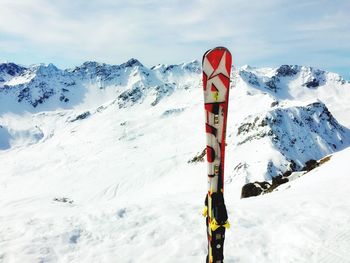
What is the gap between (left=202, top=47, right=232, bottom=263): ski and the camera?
762cm

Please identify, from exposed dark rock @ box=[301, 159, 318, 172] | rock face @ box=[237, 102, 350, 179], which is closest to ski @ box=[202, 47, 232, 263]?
exposed dark rock @ box=[301, 159, 318, 172]

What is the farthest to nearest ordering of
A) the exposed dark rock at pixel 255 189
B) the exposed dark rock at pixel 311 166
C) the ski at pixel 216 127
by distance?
the exposed dark rock at pixel 311 166
the exposed dark rock at pixel 255 189
the ski at pixel 216 127

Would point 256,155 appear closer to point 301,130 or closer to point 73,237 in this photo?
point 301,130

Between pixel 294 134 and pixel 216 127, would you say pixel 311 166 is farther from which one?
pixel 294 134

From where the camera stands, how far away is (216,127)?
785cm

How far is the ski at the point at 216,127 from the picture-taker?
7.62 metres

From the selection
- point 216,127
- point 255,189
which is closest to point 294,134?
point 255,189

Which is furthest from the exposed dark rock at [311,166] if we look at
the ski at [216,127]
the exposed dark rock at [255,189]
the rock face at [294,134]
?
the rock face at [294,134]

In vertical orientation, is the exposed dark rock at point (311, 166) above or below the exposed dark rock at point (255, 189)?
above

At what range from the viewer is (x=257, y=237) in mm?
11828

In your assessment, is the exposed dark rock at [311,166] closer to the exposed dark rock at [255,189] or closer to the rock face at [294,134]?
the exposed dark rock at [255,189]

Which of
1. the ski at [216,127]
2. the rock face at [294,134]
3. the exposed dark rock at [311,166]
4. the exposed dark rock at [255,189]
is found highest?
the ski at [216,127]

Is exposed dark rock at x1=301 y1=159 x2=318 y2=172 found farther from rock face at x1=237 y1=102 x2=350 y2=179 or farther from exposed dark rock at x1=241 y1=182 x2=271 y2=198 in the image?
rock face at x1=237 y1=102 x2=350 y2=179

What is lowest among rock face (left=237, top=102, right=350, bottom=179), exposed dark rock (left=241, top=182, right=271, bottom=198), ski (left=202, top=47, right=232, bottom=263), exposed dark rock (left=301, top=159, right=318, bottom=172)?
rock face (left=237, top=102, right=350, bottom=179)
